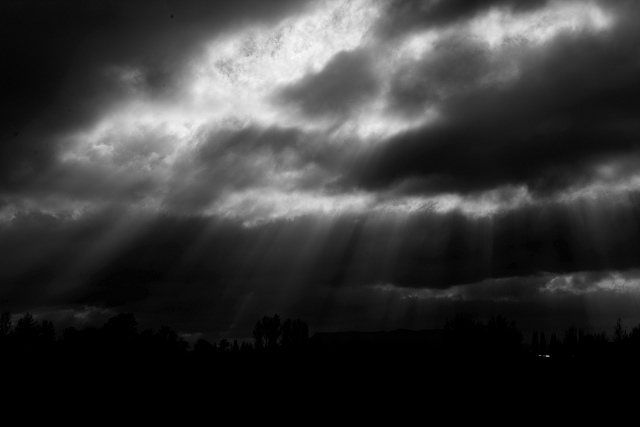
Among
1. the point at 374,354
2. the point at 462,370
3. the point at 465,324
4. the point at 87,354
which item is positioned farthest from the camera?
the point at 465,324

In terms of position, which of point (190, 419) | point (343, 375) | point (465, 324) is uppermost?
point (465, 324)

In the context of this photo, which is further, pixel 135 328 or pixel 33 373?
pixel 135 328

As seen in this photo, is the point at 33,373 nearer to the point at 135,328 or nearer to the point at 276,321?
the point at 135,328

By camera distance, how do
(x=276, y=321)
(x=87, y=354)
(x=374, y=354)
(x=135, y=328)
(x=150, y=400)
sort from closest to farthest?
(x=150, y=400), (x=374, y=354), (x=87, y=354), (x=135, y=328), (x=276, y=321)

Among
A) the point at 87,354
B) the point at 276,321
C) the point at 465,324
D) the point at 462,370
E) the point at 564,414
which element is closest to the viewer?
the point at 564,414

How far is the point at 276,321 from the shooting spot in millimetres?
176250

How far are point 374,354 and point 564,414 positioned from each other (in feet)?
73.3

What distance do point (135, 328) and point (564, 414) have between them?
114 metres

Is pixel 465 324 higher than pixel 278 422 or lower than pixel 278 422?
higher

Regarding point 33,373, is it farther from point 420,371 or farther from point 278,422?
point 420,371

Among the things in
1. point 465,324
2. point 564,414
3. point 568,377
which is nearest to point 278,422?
point 564,414

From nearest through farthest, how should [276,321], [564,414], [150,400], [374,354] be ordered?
1. [564,414]
2. [150,400]
3. [374,354]
4. [276,321]

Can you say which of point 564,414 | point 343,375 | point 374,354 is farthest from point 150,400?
point 564,414

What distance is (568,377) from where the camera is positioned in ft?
199
